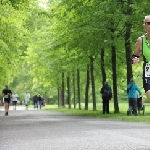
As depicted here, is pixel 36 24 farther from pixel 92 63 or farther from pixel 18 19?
pixel 18 19

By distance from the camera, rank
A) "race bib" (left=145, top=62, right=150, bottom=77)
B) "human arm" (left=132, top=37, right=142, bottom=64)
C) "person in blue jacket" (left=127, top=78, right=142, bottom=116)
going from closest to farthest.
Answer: "race bib" (left=145, top=62, right=150, bottom=77), "human arm" (left=132, top=37, right=142, bottom=64), "person in blue jacket" (left=127, top=78, right=142, bottom=116)

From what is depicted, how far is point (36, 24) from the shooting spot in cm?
4544

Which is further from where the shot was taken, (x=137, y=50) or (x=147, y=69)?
(x=137, y=50)

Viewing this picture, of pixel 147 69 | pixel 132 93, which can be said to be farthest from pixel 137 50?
pixel 132 93

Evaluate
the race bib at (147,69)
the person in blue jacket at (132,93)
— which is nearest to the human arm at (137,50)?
the race bib at (147,69)

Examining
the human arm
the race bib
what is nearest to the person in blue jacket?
the human arm

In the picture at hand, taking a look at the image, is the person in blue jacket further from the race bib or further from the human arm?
the race bib

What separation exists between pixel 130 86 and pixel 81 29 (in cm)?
394

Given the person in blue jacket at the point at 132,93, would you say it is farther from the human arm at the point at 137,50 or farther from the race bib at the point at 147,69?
the race bib at the point at 147,69

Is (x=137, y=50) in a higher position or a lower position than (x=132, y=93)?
higher

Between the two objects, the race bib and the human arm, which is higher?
the human arm

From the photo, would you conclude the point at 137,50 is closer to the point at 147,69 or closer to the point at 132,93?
the point at 147,69

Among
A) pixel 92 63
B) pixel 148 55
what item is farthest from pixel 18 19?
pixel 148 55

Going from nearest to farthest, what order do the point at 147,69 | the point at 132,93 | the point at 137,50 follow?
1. the point at 147,69
2. the point at 137,50
3. the point at 132,93
